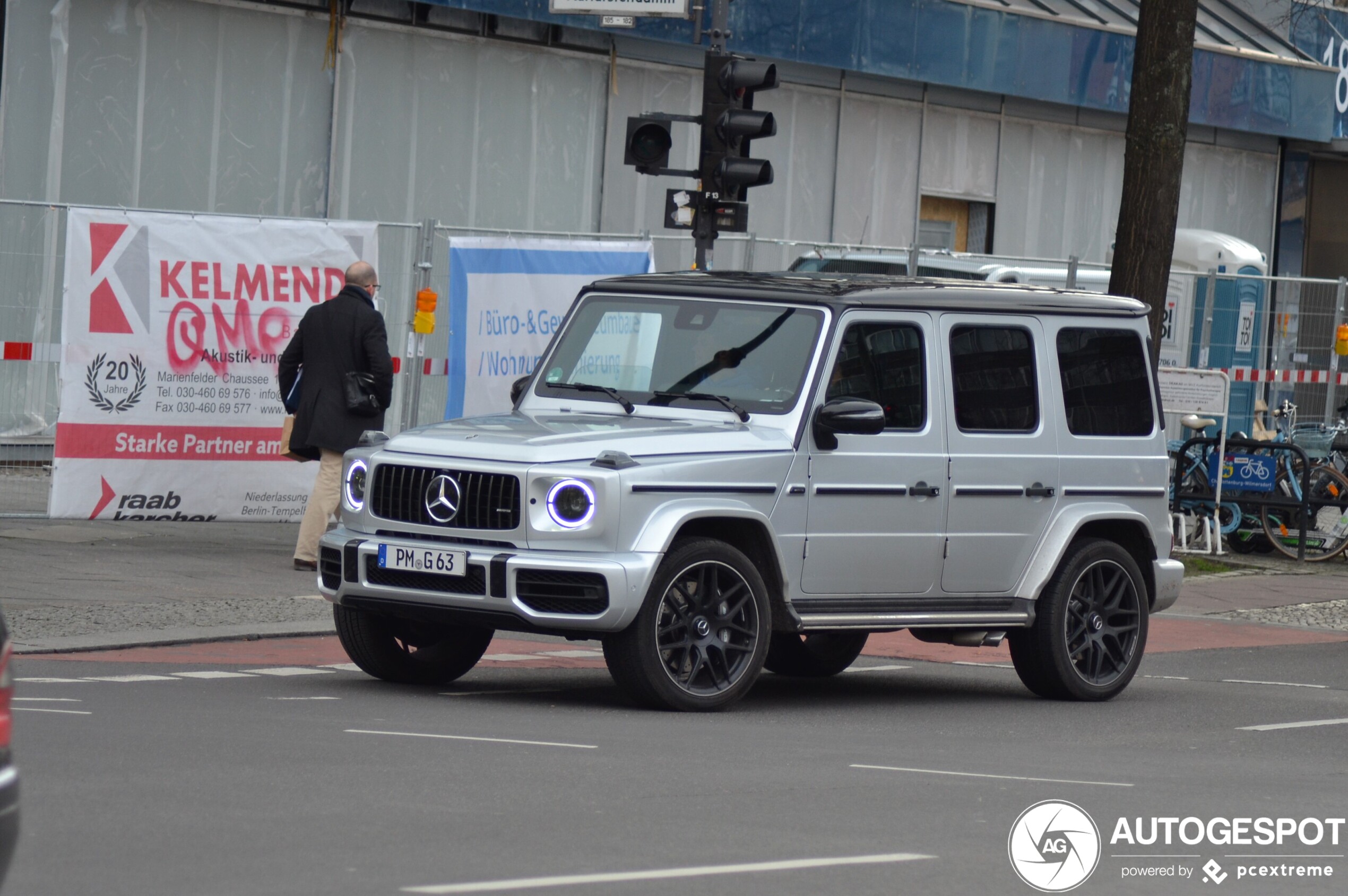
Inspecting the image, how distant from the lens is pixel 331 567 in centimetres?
1000

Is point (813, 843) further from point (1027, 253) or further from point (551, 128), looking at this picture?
point (1027, 253)

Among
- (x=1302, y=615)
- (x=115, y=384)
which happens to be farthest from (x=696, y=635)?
(x=1302, y=615)

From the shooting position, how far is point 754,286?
1060 cm

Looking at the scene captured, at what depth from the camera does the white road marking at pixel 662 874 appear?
567 cm

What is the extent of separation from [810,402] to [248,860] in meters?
4.73

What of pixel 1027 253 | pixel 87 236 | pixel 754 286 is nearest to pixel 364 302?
pixel 87 236

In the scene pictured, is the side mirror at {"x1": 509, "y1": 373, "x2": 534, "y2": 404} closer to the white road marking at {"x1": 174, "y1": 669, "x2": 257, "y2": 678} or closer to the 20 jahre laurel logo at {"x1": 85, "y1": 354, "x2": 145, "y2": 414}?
the white road marking at {"x1": 174, "y1": 669, "x2": 257, "y2": 678}

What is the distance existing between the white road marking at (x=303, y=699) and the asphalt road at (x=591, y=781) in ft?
0.08

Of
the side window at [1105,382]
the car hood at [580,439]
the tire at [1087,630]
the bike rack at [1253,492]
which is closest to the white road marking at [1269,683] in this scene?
the tire at [1087,630]

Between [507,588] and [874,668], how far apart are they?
12.6ft

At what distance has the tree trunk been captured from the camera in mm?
18578

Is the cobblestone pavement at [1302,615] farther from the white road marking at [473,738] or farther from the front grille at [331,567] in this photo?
the white road marking at [473,738]

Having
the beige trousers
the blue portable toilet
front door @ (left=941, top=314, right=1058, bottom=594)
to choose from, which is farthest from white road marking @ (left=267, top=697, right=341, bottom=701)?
the blue portable toilet

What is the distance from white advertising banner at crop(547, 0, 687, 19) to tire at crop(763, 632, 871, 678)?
5.94 meters
